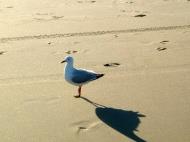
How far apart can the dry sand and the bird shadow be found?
0.01 m

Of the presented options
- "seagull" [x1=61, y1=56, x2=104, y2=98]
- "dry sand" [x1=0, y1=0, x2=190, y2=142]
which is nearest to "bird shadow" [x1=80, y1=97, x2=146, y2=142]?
"dry sand" [x1=0, y1=0, x2=190, y2=142]

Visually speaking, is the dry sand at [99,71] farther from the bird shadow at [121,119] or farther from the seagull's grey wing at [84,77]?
the seagull's grey wing at [84,77]

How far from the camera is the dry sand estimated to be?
545 centimetres

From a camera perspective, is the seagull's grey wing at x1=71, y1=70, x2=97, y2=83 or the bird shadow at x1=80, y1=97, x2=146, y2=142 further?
the seagull's grey wing at x1=71, y1=70, x2=97, y2=83

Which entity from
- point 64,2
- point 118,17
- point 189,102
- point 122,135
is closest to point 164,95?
point 189,102

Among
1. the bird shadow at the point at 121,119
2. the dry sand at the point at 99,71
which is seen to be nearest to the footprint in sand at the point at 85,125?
the dry sand at the point at 99,71

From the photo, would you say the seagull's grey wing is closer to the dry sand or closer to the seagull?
the seagull

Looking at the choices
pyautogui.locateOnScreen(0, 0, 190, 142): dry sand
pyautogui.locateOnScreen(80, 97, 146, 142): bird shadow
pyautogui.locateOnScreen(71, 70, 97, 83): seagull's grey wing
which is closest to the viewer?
pyautogui.locateOnScreen(80, 97, 146, 142): bird shadow

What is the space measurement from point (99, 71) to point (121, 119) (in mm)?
1755

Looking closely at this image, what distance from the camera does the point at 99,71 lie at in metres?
7.33

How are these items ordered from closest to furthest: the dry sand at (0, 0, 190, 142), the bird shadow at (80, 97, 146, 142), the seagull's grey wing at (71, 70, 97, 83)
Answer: the bird shadow at (80, 97, 146, 142) → the dry sand at (0, 0, 190, 142) → the seagull's grey wing at (71, 70, 97, 83)

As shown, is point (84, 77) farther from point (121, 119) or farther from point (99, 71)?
point (99, 71)

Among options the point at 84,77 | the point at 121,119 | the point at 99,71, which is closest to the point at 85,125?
the point at 121,119

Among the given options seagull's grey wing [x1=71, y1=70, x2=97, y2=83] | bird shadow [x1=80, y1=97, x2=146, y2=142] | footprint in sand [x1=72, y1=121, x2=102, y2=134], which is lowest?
footprint in sand [x1=72, y1=121, x2=102, y2=134]
